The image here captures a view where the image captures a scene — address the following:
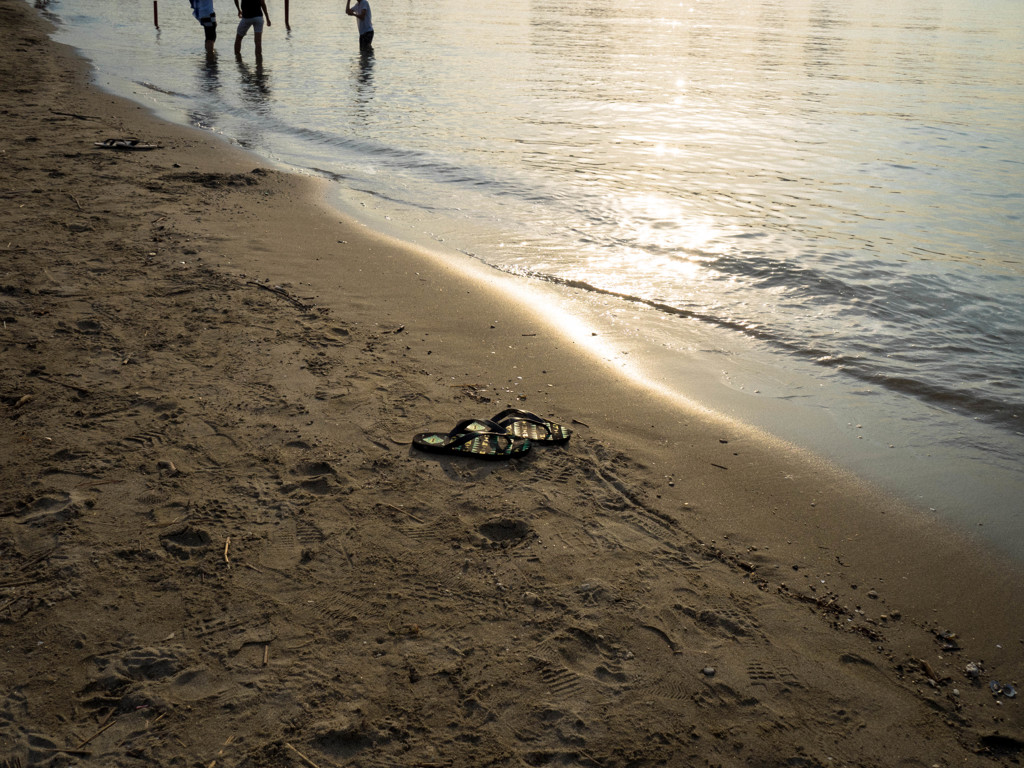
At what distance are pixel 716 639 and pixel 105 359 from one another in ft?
11.9

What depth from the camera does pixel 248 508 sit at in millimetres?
3090

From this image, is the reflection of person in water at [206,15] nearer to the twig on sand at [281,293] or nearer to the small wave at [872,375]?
the twig on sand at [281,293]

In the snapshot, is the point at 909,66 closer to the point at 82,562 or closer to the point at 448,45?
the point at 448,45

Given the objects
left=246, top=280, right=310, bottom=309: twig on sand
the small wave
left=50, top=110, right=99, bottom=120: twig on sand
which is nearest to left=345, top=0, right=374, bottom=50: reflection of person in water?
left=50, top=110, right=99, bottom=120: twig on sand

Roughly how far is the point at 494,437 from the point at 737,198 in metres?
7.45

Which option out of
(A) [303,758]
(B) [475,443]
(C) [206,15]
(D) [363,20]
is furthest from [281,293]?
(D) [363,20]

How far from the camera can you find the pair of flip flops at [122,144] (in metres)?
9.20

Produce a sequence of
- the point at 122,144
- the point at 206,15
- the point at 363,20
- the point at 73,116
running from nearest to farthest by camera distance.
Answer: the point at 122,144
the point at 73,116
the point at 206,15
the point at 363,20

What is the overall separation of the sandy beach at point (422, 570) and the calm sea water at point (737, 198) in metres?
0.97

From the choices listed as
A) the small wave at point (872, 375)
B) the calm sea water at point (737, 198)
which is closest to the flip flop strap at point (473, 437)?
the calm sea water at point (737, 198)

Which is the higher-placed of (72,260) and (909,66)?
(909,66)

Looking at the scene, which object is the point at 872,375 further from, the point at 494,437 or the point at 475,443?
the point at 475,443

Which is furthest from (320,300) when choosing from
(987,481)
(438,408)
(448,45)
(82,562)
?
(448,45)

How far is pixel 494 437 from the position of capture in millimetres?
3633
